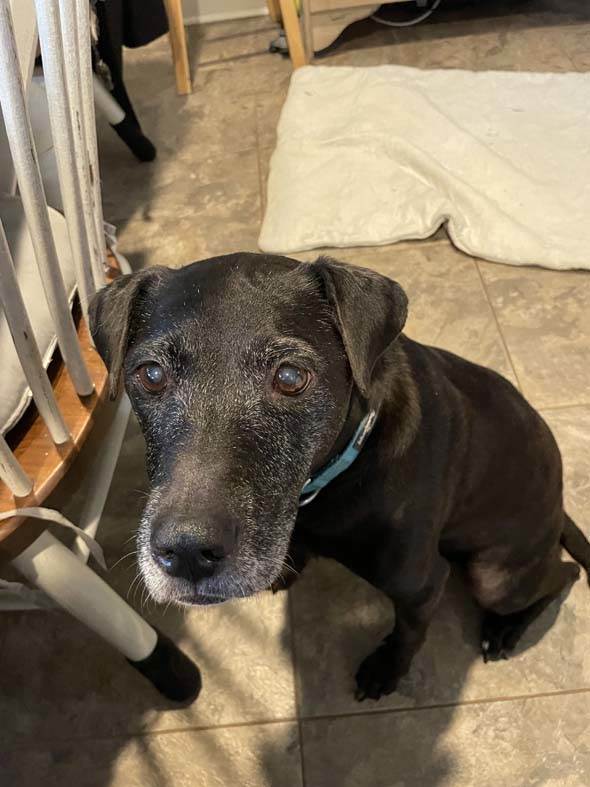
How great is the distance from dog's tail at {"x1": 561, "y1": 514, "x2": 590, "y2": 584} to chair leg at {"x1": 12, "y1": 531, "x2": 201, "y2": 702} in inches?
34.7

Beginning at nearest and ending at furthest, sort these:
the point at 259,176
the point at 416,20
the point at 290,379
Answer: the point at 290,379 < the point at 259,176 < the point at 416,20

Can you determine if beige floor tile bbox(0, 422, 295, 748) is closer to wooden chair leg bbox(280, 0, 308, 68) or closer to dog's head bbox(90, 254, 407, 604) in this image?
dog's head bbox(90, 254, 407, 604)

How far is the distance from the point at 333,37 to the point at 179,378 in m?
2.80

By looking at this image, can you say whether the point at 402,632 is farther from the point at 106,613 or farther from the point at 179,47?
the point at 179,47

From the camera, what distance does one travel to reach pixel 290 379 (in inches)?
38.2

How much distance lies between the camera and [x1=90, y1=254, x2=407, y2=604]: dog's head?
894 millimetres

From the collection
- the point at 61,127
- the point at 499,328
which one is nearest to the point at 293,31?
the point at 499,328

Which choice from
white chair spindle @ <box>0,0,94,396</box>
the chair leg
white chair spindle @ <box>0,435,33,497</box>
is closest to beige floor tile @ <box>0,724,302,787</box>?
the chair leg

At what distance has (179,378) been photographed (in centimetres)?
97

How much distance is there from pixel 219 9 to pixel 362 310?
3166 millimetres

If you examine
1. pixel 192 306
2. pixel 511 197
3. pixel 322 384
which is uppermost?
pixel 192 306

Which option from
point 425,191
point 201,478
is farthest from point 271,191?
point 201,478

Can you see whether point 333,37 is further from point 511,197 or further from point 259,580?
point 259,580

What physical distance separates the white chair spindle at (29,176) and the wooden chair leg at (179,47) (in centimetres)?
238
